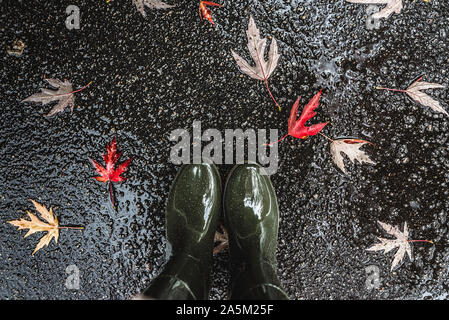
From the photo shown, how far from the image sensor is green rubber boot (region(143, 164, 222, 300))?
1.16 m

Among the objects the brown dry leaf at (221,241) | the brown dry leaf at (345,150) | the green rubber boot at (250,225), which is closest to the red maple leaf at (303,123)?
the brown dry leaf at (345,150)

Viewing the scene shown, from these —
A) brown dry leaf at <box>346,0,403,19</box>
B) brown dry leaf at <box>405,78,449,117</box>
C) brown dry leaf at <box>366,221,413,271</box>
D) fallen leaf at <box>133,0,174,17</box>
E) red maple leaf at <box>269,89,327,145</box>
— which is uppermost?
fallen leaf at <box>133,0,174,17</box>

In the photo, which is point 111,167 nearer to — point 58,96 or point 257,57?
point 58,96

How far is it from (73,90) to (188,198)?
0.83 metres

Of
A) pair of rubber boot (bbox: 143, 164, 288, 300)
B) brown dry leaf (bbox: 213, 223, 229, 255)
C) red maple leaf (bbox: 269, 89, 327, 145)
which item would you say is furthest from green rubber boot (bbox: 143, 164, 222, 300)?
red maple leaf (bbox: 269, 89, 327, 145)

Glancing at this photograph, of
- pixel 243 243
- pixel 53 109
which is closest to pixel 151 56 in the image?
pixel 53 109

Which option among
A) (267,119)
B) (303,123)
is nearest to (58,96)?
(267,119)

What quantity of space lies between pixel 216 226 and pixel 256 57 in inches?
33.8

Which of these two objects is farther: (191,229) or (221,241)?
(221,241)

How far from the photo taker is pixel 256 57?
150 cm

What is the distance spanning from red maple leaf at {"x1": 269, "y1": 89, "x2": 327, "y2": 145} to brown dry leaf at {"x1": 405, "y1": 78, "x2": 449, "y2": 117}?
0.48m

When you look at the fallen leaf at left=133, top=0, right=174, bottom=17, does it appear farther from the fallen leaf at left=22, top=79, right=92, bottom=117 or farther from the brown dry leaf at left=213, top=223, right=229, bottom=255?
the brown dry leaf at left=213, top=223, right=229, bottom=255
